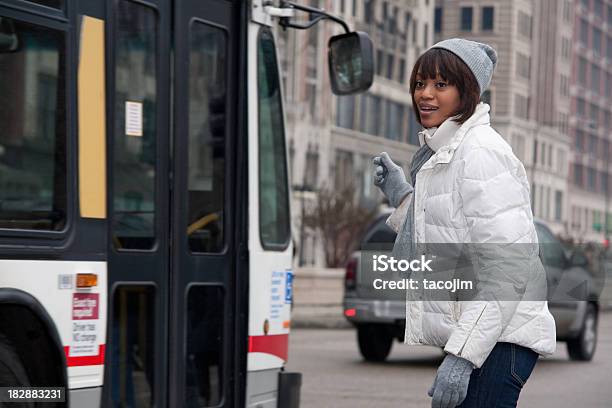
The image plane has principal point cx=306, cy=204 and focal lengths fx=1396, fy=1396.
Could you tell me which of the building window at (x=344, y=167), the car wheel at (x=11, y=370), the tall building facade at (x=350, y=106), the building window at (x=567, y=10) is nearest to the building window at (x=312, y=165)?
the tall building facade at (x=350, y=106)

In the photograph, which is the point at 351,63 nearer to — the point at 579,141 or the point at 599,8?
the point at 579,141

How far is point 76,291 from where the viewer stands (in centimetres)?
586

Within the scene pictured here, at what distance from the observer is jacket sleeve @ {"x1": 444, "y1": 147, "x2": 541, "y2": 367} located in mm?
3553

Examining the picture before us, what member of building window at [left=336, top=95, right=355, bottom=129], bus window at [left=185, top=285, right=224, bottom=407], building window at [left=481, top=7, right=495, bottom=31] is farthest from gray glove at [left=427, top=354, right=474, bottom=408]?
building window at [left=481, top=7, right=495, bottom=31]

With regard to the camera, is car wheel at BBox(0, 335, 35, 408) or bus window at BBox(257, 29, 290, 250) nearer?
car wheel at BBox(0, 335, 35, 408)

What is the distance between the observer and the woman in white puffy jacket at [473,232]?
140 inches

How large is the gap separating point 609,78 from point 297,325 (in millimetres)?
105375

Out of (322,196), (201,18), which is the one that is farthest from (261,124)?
(322,196)

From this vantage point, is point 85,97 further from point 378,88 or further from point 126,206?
point 378,88

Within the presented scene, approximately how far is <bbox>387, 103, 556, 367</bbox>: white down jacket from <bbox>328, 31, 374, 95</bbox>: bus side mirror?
3825 millimetres

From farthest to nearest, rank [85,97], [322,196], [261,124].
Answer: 1. [322,196]
2. [261,124]
3. [85,97]

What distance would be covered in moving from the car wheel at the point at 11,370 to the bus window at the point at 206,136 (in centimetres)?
141

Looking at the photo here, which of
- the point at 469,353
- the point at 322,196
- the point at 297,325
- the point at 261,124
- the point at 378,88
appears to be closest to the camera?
the point at 469,353

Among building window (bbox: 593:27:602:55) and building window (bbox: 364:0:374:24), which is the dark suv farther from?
building window (bbox: 593:27:602:55)
